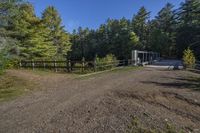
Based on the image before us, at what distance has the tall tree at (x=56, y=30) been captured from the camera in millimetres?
44500

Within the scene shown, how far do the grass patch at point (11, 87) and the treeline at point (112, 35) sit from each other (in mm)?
7953

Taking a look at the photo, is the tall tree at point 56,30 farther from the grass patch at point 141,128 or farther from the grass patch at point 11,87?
the grass patch at point 141,128

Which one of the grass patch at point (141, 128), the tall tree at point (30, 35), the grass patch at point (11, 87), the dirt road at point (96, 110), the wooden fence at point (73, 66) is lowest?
the grass patch at point (141, 128)

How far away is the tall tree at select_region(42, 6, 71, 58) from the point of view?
44500mm

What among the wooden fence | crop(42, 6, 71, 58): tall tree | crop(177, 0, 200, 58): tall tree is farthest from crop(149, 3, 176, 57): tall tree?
the wooden fence

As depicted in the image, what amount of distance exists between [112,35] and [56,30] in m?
22.5

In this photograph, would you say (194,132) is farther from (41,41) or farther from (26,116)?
(41,41)

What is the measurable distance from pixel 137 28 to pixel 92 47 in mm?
13054

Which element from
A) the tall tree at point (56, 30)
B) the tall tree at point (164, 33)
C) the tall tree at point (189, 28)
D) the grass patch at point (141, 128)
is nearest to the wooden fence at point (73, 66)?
the grass patch at point (141, 128)

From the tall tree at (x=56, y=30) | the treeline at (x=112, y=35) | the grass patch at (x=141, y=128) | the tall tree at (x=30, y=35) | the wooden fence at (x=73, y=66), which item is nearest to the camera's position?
the grass patch at (x=141, y=128)

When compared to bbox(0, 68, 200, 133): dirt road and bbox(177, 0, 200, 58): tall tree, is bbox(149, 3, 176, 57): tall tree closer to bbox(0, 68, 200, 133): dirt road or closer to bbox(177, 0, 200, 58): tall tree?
bbox(177, 0, 200, 58): tall tree

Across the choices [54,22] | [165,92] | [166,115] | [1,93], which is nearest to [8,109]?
[1,93]

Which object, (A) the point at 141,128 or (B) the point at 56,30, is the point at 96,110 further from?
(B) the point at 56,30

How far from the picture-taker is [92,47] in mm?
67250
